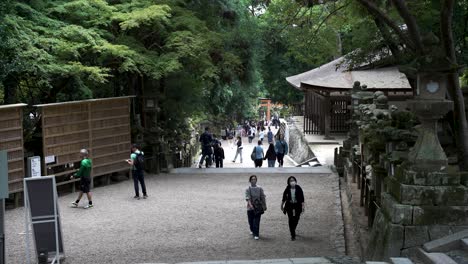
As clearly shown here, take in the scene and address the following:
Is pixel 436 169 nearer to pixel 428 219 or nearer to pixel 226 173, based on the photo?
pixel 428 219

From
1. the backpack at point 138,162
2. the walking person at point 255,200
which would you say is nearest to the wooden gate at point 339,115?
the backpack at point 138,162

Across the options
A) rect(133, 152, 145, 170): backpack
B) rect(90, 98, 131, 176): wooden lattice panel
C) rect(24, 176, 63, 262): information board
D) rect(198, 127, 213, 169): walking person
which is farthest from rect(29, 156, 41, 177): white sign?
rect(198, 127, 213, 169): walking person

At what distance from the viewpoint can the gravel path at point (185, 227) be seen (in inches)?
435

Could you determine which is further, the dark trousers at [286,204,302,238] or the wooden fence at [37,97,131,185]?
the wooden fence at [37,97,131,185]

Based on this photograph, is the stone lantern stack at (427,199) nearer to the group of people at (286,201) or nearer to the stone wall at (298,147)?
the group of people at (286,201)

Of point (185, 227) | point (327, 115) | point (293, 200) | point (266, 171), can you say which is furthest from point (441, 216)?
point (327, 115)

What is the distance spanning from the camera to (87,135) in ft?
59.1

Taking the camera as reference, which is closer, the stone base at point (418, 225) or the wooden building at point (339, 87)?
the stone base at point (418, 225)

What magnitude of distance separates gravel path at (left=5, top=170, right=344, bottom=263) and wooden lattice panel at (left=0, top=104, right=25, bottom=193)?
32.8 inches

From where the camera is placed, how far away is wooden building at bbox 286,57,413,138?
2545 cm

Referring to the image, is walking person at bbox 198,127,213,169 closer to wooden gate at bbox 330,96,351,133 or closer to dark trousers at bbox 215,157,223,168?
dark trousers at bbox 215,157,223,168

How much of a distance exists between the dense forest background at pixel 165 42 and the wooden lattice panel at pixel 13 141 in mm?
1736

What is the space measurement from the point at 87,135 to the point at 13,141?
117 inches

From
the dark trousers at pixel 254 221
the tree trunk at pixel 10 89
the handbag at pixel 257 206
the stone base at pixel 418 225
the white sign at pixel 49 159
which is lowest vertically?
→ the dark trousers at pixel 254 221
